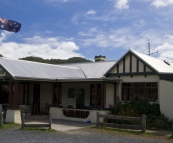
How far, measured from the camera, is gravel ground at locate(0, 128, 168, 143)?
11.6m

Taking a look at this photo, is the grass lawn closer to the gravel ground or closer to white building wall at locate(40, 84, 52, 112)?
the gravel ground

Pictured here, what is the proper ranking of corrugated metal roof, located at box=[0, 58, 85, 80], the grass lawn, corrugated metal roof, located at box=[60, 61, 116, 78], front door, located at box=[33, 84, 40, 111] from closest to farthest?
the grass lawn
corrugated metal roof, located at box=[0, 58, 85, 80]
corrugated metal roof, located at box=[60, 61, 116, 78]
front door, located at box=[33, 84, 40, 111]

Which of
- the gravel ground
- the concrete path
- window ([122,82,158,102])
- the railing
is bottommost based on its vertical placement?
the gravel ground

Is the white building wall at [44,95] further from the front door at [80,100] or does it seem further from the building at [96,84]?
the front door at [80,100]

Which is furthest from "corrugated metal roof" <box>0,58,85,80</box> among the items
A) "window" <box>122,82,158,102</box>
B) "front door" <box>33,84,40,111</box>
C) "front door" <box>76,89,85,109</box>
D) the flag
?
"window" <box>122,82,158,102</box>

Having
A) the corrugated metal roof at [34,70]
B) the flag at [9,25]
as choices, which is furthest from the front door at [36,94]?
the flag at [9,25]

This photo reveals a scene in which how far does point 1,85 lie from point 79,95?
318 inches

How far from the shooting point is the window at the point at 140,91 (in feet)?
58.1

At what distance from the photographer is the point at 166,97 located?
54.0 ft

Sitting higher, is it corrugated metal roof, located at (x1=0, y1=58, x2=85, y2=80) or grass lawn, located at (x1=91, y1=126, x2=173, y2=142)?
corrugated metal roof, located at (x1=0, y1=58, x2=85, y2=80)

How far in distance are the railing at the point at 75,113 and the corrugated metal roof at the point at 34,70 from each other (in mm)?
2688

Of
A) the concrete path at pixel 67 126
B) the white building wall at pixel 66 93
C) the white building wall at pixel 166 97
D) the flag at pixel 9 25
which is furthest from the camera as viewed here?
the white building wall at pixel 66 93

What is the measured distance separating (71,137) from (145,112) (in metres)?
6.02

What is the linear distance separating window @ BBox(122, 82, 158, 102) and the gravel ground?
5.26m
